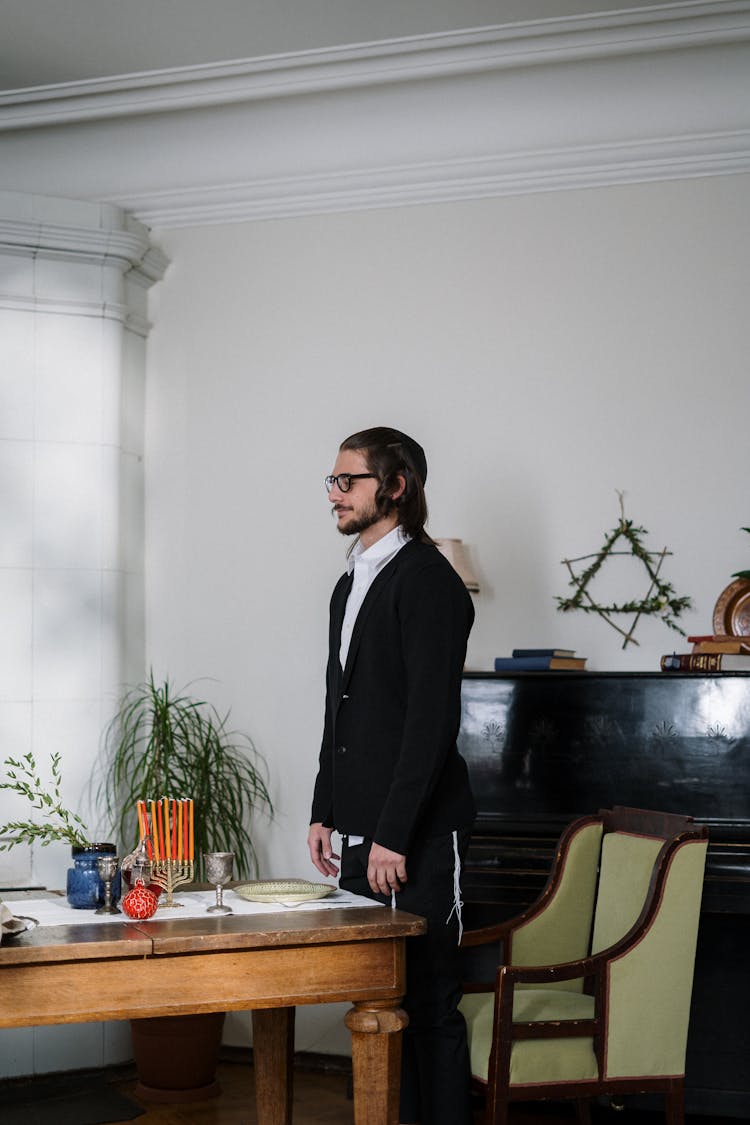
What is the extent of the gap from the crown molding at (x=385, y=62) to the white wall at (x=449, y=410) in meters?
0.51

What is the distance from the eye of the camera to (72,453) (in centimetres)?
492

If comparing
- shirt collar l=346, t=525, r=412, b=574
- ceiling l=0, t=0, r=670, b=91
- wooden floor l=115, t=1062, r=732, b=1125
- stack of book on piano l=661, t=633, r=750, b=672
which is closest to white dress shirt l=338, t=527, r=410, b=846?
shirt collar l=346, t=525, r=412, b=574

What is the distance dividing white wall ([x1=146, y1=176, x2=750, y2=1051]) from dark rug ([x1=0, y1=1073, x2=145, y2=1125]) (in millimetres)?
747

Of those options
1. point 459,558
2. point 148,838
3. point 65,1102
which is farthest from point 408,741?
point 65,1102

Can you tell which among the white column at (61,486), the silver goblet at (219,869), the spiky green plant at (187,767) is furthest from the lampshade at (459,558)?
the silver goblet at (219,869)

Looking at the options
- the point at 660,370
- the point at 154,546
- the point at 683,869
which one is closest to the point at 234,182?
the point at 154,546

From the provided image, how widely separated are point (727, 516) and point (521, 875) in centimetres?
154

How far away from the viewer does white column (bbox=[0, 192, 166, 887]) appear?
4.83 meters

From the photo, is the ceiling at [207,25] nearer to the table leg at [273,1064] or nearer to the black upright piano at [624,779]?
the black upright piano at [624,779]

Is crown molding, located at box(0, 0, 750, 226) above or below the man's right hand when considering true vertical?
above

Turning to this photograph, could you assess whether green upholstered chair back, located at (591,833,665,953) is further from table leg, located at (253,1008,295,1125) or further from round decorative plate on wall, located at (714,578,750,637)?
round decorative plate on wall, located at (714,578,750,637)

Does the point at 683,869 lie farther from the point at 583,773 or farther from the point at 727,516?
the point at 727,516

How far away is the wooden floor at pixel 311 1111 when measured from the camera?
4027 mm

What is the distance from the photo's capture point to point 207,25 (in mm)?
4469
